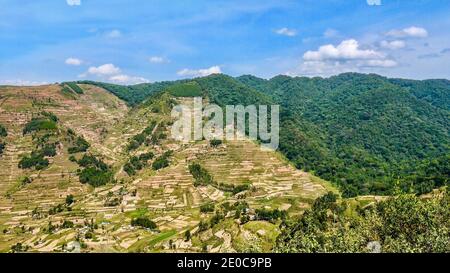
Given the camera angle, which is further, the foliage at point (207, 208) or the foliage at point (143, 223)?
the foliage at point (207, 208)

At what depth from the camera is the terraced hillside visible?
91.3 m

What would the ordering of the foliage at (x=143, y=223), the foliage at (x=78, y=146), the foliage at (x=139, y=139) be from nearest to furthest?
the foliage at (x=143, y=223) < the foliage at (x=78, y=146) < the foliage at (x=139, y=139)

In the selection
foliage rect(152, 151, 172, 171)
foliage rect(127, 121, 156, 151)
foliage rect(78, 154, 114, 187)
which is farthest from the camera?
foliage rect(127, 121, 156, 151)

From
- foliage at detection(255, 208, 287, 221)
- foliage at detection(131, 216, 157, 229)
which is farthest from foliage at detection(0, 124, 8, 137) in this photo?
foliage at detection(255, 208, 287, 221)

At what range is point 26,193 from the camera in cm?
12988

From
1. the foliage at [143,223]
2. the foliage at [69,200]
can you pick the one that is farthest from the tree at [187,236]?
the foliage at [69,200]

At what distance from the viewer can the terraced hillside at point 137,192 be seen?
300ft

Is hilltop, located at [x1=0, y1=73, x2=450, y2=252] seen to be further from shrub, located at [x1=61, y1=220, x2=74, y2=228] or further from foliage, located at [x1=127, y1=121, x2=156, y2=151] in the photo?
foliage, located at [x1=127, y1=121, x2=156, y2=151]

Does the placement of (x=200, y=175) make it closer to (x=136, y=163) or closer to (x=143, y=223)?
(x=143, y=223)

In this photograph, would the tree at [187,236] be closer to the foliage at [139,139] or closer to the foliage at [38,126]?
the foliage at [139,139]

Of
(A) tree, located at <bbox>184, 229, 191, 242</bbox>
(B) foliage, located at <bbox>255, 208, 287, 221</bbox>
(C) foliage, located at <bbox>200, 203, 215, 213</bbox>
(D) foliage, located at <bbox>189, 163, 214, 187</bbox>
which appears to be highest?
(D) foliage, located at <bbox>189, 163, 214, 187</bbox>

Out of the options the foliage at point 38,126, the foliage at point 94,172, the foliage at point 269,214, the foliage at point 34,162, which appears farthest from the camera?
the foliage at point 38,126

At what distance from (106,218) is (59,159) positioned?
215ft

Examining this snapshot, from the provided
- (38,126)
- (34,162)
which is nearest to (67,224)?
(34,162)
